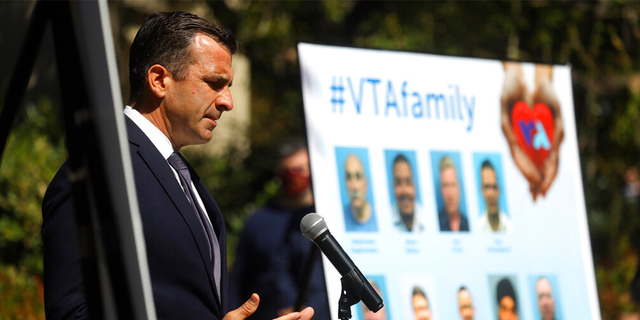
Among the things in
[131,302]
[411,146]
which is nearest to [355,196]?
[411,146]

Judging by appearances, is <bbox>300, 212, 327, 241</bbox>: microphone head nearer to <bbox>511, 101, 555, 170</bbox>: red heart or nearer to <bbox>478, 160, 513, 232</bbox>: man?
<bbox>478, 160, 513, 232</bbox>: man

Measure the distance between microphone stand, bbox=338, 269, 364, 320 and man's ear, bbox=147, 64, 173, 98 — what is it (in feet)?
2.29

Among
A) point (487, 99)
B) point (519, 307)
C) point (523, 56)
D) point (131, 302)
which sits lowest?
point (519, 307)

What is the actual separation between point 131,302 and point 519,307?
2108 millimetres

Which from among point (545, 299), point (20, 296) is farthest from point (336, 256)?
point (20, 296)

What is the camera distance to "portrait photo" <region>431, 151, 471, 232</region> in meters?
3.01

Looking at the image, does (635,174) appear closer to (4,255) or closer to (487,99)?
(487,99)

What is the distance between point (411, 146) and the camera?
9.78ft

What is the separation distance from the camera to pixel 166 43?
200cm

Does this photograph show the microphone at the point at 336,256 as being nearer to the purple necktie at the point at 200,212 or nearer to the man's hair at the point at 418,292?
the purple necktie at the point at 200,212

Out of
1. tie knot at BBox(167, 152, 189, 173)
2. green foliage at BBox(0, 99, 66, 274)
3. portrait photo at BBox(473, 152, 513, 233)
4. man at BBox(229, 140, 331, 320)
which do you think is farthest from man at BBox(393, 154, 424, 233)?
green foliage at BBox(0, 99, 66, 274)

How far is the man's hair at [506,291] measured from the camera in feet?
10.1

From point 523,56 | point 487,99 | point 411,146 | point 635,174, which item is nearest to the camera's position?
point 411,146

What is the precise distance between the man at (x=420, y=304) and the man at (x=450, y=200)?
281mm
